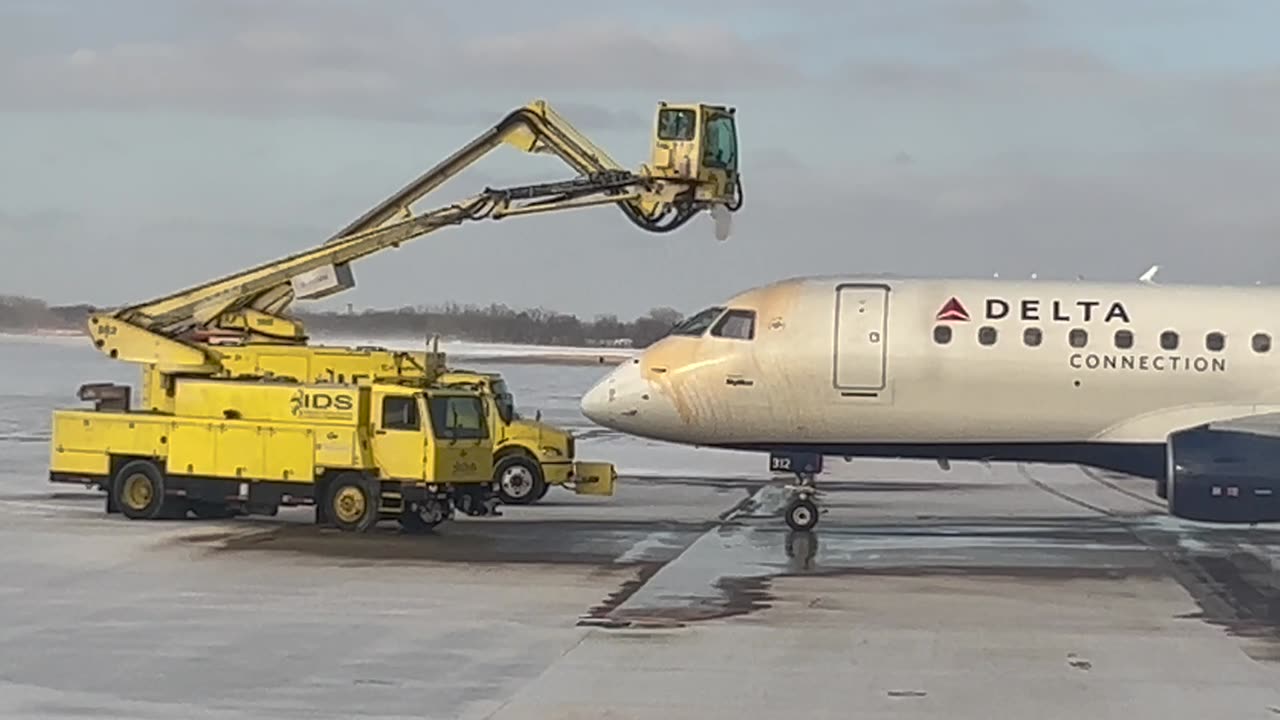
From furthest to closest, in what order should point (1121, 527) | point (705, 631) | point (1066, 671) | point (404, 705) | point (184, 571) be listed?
point (1121, 527) → point (184, 571) → point (705, 631) → point (1066, 671) → point (404, 705)

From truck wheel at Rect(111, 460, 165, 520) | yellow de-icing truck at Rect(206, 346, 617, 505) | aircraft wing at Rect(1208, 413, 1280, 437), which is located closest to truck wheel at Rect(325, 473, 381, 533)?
truck wheel at Rect(111, 460, 165, 520)

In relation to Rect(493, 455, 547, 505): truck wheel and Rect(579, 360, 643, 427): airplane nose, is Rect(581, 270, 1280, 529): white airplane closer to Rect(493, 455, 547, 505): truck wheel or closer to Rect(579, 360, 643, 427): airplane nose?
Rect(579, 360, 643, 427): airplane nose

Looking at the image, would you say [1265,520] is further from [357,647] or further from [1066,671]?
[357,647]

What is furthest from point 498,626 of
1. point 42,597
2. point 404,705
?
point 42,597

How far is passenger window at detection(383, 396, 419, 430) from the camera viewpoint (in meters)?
22.9

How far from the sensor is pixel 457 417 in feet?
76.6

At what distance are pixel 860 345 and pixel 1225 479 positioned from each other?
471 centimetres

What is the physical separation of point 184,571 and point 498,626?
4.73 meters

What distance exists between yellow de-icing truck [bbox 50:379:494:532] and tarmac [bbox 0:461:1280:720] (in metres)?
0.46

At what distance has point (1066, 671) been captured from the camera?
14.3 m

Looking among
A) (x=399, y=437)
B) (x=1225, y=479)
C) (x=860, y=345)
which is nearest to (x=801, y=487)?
(x=860, y=345)

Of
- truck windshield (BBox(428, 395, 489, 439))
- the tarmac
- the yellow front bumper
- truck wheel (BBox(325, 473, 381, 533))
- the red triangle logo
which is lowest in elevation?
the tarmac

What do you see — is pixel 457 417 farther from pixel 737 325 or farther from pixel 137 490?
pixel 137 490

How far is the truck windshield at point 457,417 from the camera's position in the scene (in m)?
23.0
